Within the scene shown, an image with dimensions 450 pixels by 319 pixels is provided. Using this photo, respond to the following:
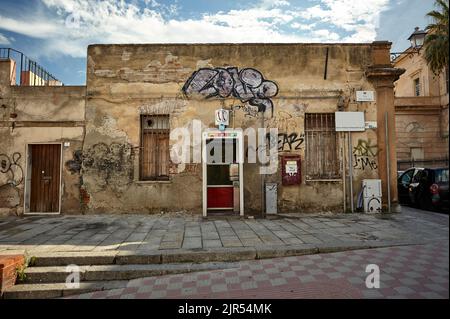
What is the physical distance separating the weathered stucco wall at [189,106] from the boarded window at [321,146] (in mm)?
295

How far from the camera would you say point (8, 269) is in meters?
4.21

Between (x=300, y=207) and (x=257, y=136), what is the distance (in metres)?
2.77

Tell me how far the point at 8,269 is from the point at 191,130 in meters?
5.90

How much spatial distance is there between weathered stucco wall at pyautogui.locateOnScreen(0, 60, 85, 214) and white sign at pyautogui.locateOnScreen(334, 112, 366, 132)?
340 inches

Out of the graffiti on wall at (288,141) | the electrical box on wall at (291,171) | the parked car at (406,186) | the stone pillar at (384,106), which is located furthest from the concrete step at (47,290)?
the parked car at (406,186)

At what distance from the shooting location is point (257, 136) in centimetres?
895

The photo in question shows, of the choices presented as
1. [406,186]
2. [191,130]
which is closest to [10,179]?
[191,130]

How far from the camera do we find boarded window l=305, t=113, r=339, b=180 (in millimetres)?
9180

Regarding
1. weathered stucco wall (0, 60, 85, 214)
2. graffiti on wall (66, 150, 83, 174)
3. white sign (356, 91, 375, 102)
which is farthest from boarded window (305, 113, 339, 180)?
weathered stucco wall (0, 60, 85, 214)

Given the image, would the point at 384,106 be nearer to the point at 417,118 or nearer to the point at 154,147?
the point at 154,147

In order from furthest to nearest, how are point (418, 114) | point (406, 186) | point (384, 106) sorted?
point (418, 114) < point (406, 186) < point (384, 106)

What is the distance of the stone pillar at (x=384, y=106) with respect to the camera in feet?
29.1

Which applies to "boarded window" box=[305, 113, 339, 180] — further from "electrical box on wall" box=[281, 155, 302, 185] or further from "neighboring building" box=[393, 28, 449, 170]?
"neighboring building" box=[393, 28, 449, 170]

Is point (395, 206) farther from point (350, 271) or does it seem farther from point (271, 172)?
point (350, 271)
